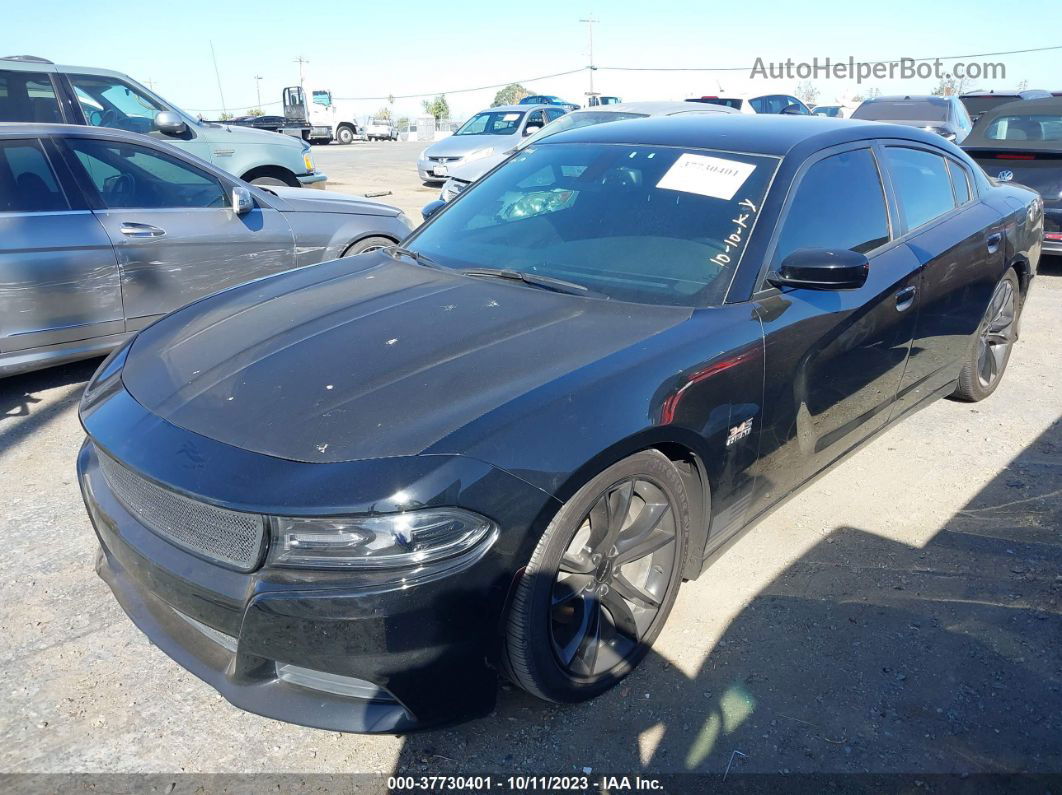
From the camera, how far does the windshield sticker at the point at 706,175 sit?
2926 mm

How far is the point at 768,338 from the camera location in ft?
8.67

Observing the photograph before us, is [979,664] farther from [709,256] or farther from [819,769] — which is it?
[709,256]

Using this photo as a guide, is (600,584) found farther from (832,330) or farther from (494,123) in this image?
(494,123)

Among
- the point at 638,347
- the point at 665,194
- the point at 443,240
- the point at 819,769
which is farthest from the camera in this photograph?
the point at 443,240

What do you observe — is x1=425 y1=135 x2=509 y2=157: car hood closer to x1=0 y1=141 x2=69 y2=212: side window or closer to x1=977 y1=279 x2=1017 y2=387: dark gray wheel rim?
x1=0 y1=141 x2=69 y2=212: side window

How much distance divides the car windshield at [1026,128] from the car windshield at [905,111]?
6042mm

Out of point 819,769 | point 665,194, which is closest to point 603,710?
point 819,769

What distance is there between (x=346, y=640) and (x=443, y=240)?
6.54 ft

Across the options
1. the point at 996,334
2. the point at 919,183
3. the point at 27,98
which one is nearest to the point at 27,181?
the point at 27,98

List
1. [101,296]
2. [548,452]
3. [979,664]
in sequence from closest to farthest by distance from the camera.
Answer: [548,452] → [979,664] → [101,296]

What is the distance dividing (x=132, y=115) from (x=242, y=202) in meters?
4.00

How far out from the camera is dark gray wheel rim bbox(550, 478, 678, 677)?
7.36ft

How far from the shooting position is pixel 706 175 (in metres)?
2.99

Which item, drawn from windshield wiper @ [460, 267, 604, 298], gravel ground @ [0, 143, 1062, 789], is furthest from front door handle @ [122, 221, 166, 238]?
windshield wiper @ [460, 267, 604, 298]
